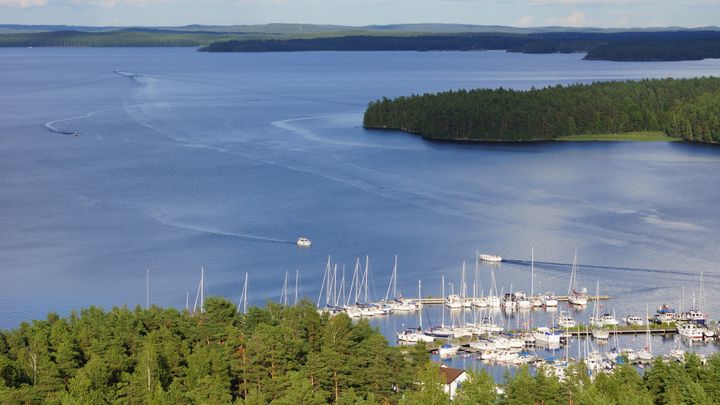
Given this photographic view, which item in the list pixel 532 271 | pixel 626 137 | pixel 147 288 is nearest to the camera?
pixel 147 288

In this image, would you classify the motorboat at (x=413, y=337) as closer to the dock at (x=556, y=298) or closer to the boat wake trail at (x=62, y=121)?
the dock at (x=556, y=298)

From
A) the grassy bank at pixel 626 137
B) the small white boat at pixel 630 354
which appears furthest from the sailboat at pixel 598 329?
the grassy bank at pixel 626 137

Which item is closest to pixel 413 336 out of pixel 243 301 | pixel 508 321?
pixel 508 321

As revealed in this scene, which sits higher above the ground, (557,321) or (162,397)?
(162,397)

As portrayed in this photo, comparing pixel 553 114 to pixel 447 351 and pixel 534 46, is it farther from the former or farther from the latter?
pixel 534 46

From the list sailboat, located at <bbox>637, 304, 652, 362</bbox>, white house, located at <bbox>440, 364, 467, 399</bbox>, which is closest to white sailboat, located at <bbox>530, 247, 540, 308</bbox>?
sailboat, located at <bbox>637, 304, 652, 362</bbox>

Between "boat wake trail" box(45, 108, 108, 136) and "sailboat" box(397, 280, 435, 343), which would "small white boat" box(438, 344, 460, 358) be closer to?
"sailboat" box(397, 280, 435, 343)

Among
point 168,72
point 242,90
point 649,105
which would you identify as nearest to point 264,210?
point 649,105

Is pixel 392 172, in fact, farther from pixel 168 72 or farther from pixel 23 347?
pixel 168 72
